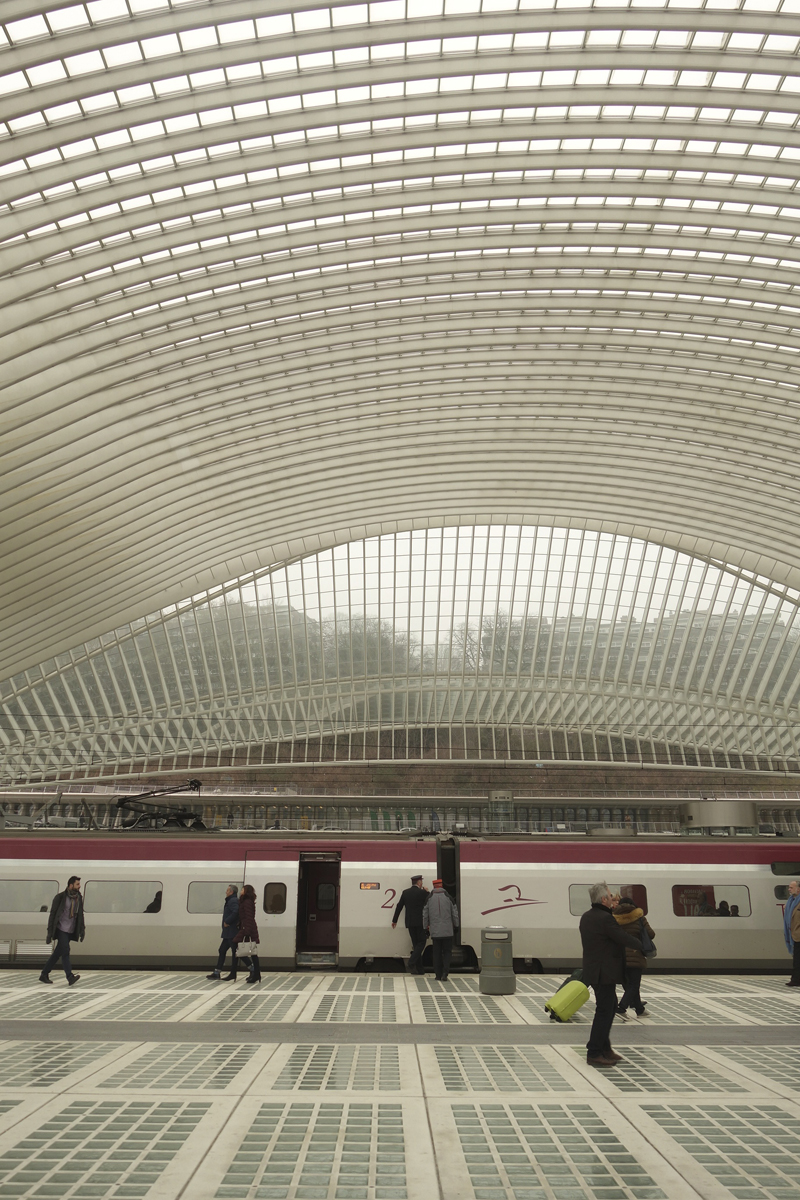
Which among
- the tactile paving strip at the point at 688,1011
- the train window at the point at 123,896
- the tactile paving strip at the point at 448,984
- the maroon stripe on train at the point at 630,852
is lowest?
the tactile paving strip at the point at 688,1011

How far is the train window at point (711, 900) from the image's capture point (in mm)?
Answer: 17172

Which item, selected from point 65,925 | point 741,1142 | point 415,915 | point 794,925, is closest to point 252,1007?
point 65,925

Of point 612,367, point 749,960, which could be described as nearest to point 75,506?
point 612,367

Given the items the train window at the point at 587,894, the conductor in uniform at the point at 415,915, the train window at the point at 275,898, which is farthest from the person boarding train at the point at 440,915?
the train window at the point at 275,898

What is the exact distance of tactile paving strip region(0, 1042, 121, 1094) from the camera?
7.97 m

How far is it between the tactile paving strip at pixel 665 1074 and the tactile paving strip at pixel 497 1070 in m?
0.55

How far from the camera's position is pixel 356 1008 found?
12.0 m

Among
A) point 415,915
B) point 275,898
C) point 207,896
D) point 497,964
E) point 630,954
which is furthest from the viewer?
point 207,896

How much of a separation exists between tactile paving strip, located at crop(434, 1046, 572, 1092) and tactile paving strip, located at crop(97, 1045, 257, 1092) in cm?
200

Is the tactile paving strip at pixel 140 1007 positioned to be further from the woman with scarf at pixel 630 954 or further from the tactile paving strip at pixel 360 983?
the woman with scarf at pixel 630 954

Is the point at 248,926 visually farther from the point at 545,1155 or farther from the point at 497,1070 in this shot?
the point at 545,1155

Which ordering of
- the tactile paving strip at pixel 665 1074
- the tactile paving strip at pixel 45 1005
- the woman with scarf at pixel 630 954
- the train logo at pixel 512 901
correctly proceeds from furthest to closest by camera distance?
the train logo at pixel 512 901 < the tactile paving strip at pixel 45 1005 < the woman with scarf at pixel 630 954 < the tactile paving strip at pixel 665 1074

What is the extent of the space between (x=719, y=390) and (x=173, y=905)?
2634cm

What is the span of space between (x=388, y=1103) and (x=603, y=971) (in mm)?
2415
